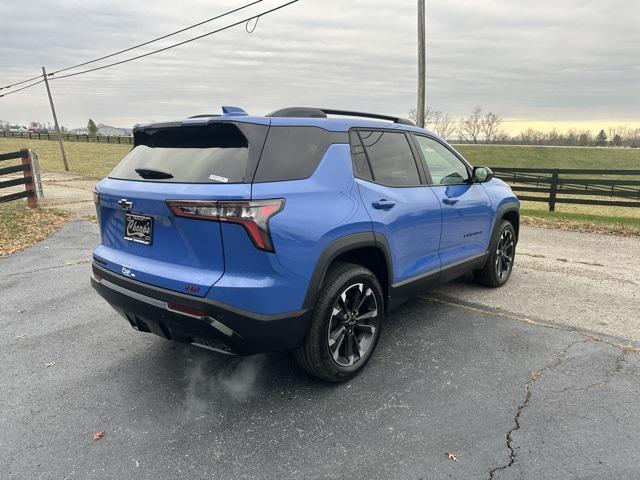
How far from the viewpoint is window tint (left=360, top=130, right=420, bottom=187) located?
3447 millimetres

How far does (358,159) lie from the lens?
3289 mm

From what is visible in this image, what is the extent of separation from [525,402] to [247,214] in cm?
218

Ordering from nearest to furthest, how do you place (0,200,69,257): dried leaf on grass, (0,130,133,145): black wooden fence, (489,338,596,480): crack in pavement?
1. (489,338,596,480): crack in pavement
2. (0,200,69,257): dried leaf on grass
3. (0,130,133,145): black wooden fence

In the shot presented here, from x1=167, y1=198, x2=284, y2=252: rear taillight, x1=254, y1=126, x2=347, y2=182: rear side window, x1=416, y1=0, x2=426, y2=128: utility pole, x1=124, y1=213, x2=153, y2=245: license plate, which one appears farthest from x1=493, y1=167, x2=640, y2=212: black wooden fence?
x1=124, y1=213, x2=153, y2=245: license plate

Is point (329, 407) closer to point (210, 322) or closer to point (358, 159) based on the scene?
point (210, 322)

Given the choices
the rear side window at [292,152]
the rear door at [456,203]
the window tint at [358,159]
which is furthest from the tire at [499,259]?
the rear side window at [292,152]

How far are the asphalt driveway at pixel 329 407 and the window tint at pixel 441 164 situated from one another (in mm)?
1351

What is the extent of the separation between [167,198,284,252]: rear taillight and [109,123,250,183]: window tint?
164 mm

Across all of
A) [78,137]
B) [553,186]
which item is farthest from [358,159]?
[78,137]

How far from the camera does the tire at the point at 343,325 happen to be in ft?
9.59

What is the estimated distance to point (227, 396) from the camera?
307cm

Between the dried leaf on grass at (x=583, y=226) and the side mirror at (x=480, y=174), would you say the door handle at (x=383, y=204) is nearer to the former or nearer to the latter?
the side mirror at (x=480, y=174)

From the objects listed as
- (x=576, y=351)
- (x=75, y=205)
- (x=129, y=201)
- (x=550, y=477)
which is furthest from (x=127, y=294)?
(x=75, y=205)

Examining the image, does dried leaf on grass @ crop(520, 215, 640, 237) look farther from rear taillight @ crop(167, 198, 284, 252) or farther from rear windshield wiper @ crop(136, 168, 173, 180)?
rear windshield wiper @ crop(136, 168, 173, 180)
